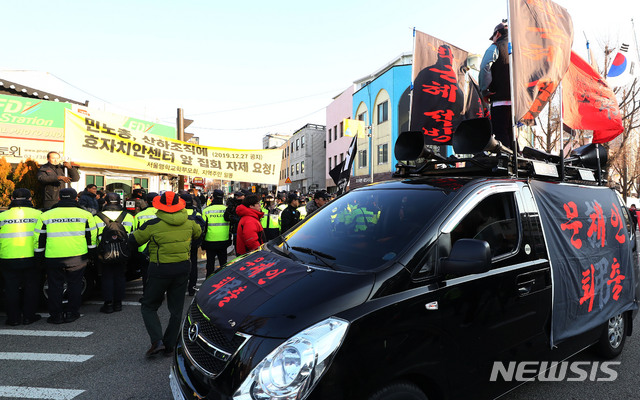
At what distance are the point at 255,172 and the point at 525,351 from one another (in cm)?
656

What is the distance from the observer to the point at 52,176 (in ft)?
20.8

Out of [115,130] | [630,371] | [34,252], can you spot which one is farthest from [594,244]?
[115,130]

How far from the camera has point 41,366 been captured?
380cm

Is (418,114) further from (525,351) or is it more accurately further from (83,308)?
(83,308)

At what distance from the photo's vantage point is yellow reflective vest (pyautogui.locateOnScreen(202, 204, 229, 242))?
269 inches

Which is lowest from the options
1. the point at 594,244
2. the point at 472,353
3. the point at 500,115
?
the point at 472,353

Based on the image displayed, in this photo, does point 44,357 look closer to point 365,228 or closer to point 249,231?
point 249,231

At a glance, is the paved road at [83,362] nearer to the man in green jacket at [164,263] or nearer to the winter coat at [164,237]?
the man in green jacket at [164,263]

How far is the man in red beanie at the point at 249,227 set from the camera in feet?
17.1

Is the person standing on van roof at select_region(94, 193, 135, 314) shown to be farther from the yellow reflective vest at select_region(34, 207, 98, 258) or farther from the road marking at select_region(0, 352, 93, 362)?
the road marking at select_region(0, 352, 93, 362)

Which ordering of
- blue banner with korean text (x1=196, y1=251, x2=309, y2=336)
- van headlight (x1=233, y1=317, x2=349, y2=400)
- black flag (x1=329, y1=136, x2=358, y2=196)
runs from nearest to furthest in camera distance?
van headlight (x1=233, y1=317, x2=349, y2=400) → blue banner with korean text (x1=196, y1=251, x2=309, y2=336) → black flag (x1=329, y1=136, x2=358, y2=196)

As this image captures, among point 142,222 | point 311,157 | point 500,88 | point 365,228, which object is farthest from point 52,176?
point 311,157

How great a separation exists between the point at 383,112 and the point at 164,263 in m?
25.3

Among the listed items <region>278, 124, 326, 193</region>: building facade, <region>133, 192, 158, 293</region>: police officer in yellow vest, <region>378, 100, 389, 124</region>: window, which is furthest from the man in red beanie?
<region>278, 124, 326, 193</region>: building facade
